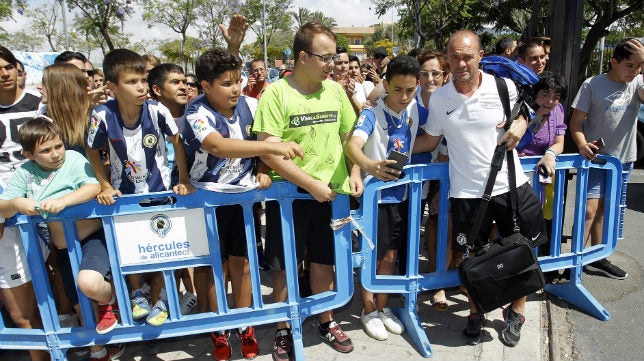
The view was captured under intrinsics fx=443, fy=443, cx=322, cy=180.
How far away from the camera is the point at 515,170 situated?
3.00 meters

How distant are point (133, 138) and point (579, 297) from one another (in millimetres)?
3570

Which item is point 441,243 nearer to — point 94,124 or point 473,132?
point 473,132

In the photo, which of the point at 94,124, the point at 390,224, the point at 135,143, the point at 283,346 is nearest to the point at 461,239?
the point at 390,224

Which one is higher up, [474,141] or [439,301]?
[474,141]

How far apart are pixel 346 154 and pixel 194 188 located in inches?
38.8

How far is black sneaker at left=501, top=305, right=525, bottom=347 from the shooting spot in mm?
3135

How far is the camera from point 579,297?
357cm

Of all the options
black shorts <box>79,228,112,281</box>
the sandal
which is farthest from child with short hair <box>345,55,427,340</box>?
black shorts <box>79,228,112,281</box>

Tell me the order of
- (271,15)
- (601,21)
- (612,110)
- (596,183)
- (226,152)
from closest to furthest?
(226,152) < (612,110) < (596,183) < (601,21) < (271,15)

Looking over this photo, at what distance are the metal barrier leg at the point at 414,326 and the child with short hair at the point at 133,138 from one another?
169 cm

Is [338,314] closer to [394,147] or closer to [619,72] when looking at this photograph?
[394,147]

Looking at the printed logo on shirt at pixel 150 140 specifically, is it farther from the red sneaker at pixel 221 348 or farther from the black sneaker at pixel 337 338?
the black sneaker at pixel 337 338

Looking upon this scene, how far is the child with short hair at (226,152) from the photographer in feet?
8.57

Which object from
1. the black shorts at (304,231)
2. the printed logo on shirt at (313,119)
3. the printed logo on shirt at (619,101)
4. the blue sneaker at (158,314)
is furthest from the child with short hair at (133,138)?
the printed logo on shirt at (619,101)
